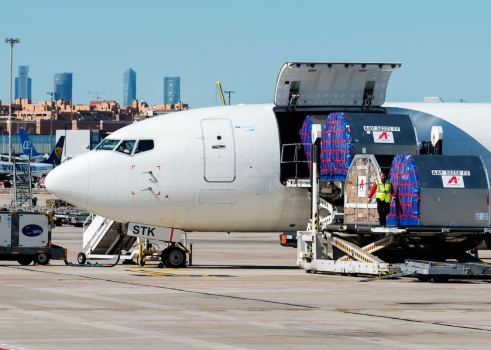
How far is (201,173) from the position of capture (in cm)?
3189

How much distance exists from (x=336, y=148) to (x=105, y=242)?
965cm

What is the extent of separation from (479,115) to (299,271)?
302 inches

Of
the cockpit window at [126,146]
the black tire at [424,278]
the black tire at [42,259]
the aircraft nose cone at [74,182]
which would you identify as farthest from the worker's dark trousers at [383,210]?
the black tire at [42,259]

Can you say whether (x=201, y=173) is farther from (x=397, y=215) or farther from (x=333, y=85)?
(x=397, y=215)

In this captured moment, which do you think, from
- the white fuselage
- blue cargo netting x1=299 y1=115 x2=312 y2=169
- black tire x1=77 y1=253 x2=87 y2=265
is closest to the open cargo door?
blue cargo netting x1=299 y1=115 x2=312 y2=169

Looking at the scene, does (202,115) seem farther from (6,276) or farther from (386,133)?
(6,276)

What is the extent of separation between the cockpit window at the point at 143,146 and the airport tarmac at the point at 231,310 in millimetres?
3742

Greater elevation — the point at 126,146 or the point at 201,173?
the point at 126,146

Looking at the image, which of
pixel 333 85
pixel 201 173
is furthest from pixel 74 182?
pixel 333 85

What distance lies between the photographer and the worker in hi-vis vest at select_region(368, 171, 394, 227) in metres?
28.6

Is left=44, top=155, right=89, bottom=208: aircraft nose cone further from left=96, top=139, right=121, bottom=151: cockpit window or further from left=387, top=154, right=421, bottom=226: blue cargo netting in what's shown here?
left=387, top=154, right=421, bottom=226: blue cargo netting

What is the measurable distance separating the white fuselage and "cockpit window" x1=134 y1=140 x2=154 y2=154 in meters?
0.15

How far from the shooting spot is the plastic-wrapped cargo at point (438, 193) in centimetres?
2803

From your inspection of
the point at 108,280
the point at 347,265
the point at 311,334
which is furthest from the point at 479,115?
the point at 311,334
